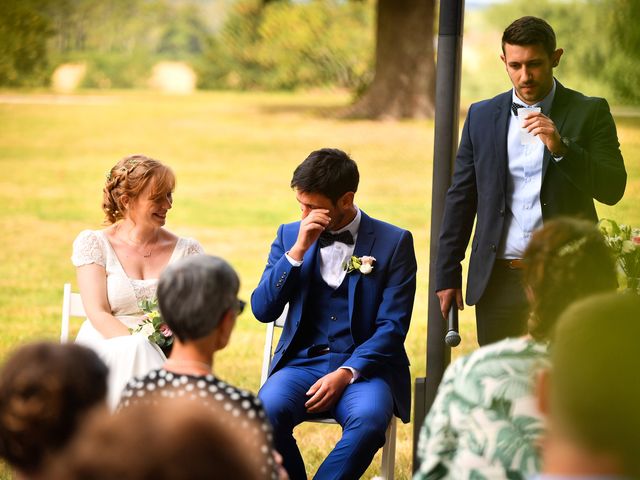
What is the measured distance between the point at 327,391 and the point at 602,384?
2172mm

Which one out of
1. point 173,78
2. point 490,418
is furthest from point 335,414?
point 173,78

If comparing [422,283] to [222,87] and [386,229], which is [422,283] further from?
[222,87]

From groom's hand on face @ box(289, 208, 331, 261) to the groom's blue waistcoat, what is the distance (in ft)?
0.61

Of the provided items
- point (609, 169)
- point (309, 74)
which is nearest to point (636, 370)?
point (609, 169)

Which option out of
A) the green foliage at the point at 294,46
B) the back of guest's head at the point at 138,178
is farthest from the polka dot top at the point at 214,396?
the green foliage at the point at 294,46

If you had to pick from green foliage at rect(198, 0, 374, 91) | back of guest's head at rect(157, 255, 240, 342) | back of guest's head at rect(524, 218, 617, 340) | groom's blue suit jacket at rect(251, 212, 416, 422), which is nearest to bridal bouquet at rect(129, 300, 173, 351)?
groom's blue suit jacket at rect(251, 212, 416, 422)

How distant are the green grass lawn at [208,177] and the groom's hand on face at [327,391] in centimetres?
107

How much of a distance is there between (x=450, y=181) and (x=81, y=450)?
2.86 m

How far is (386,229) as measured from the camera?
423cm

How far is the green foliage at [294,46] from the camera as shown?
23.6 meters

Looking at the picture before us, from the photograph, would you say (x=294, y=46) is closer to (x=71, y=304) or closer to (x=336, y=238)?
(x=71, y=304)

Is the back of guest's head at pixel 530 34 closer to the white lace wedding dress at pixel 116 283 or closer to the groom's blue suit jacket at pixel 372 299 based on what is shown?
the groom's blue suit jacket at pixel 372 299

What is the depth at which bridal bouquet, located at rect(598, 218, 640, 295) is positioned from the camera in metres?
3.72

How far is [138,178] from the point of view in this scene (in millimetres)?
4402
